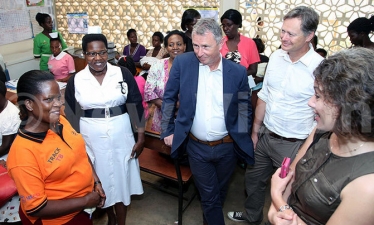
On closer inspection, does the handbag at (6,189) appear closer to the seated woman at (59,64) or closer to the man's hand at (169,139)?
the man's hand at (169,139)

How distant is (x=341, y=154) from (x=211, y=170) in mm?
1274

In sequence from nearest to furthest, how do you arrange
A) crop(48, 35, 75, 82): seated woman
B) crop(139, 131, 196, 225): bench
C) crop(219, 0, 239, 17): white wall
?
crop(139, 131, 196, 225): bench → crop(48, 35, 75, 82): seated woman → crop(219, 0, 239, 17): white wall

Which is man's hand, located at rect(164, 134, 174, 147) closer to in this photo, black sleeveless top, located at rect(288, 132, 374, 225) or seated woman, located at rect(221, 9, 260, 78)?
black sleeveless top, located at rect(288, 132, 374, 225)

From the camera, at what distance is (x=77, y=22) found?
6027 millimetres

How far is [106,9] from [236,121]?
4498 millimetres

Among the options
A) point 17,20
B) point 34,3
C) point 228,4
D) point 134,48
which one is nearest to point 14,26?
point 17,20

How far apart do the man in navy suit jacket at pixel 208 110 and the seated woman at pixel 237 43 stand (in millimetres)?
1132

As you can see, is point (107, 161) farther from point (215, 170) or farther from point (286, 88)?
point (286, 88)

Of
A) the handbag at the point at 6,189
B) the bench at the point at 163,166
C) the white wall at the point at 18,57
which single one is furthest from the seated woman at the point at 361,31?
the white wall at the point at 18,57

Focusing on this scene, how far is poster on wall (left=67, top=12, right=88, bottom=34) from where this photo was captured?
5.95m

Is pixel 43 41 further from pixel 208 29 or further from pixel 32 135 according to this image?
pixel 32 135

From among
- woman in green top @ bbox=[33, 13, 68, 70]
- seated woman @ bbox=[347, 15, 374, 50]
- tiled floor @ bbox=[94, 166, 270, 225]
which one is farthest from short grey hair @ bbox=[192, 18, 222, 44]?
woman in green top @ bbox=[33, 13, 68, 70]

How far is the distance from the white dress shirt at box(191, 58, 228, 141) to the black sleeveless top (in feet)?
2.88

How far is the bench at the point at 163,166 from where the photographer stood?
2500 mm
